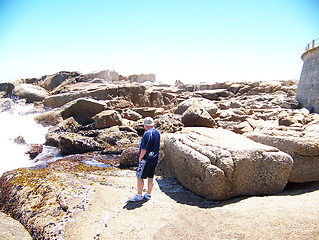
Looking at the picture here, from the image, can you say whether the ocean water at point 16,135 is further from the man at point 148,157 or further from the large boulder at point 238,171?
the large boulder at point 238,171

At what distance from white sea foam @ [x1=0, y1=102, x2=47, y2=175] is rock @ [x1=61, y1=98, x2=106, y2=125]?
1.51 metres

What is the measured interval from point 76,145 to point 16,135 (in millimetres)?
4636

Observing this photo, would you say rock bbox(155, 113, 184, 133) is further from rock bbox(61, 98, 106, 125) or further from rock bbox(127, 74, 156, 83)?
rock bbox(127, 74, 156, 83)

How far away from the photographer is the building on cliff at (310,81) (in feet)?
64.3

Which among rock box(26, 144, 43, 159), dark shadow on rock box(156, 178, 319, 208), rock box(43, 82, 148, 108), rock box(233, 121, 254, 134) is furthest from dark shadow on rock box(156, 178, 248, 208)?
rock box(43, 82, 148, 108)

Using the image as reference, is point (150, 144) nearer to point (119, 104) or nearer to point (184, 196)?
point (184, 196)

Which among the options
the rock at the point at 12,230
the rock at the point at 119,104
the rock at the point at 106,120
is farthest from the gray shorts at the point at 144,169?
the rock at the point at 119,104

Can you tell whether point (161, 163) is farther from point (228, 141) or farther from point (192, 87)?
point (192, 87)

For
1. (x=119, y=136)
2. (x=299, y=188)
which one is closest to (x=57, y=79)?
(x=119, y=136)

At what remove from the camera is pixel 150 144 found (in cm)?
464

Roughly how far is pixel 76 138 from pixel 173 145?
493cm

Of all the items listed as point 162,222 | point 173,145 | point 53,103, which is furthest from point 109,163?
point 53,103

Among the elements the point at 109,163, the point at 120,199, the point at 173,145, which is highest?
the point at 173,145

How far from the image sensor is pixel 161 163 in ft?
22.4
